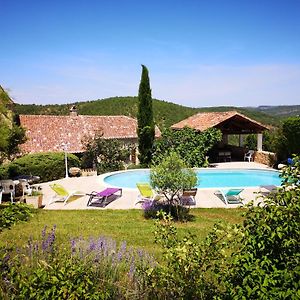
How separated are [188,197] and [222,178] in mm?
8746

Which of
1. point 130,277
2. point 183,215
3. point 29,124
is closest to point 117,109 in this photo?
point 29,124

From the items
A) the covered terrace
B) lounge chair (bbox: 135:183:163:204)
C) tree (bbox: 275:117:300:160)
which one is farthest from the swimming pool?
lounge chair (bbox: 135:183:163:204)

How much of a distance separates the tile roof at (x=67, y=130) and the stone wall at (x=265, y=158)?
33.7ft

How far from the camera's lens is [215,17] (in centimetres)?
1664

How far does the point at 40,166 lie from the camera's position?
1934 centimetres

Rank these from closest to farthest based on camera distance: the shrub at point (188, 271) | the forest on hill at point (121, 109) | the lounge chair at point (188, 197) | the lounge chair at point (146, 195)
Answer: the shrub at point (188, 271), the lounge chair at point (188, 197), the lounge chair at point (146, 195), the forest on hill at point (121, 109)

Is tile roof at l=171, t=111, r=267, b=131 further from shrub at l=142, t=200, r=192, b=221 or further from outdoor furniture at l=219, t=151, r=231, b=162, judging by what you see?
shrub at l=142, t=200, r=192, b=221

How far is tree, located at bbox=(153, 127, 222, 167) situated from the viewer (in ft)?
75.6

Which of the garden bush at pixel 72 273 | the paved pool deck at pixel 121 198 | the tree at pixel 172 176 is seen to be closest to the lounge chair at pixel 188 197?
the paved pool deck at pixel 121 198

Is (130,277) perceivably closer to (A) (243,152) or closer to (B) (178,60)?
(B) (178,60)

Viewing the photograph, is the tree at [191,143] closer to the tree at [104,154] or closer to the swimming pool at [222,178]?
the swimming pool at [222,178]

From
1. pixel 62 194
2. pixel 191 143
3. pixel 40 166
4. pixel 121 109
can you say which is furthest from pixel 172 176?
pixel 121 109

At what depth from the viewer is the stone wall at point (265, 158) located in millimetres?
23633

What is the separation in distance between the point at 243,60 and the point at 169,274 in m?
24.6
